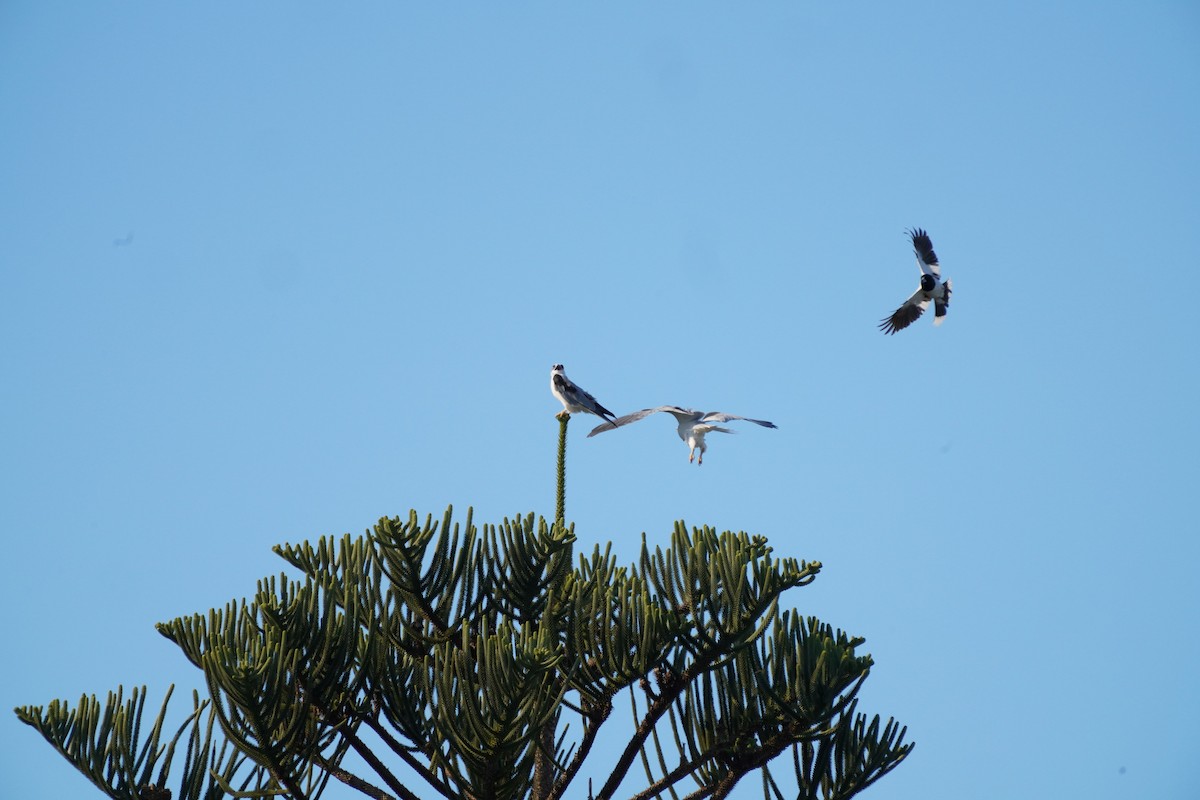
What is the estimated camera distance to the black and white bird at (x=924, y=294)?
1730 centimetres

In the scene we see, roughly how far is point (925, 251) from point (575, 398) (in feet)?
23.1

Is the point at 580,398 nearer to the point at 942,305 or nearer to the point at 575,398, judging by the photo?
the point at 575,398

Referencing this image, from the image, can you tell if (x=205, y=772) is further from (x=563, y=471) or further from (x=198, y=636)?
(x=563, y=471)

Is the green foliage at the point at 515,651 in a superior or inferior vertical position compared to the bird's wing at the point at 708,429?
inferior

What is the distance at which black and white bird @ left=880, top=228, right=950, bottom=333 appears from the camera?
56.7 feet

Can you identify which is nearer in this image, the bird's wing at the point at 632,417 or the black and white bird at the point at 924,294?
the bird's wing at the point at 632,417

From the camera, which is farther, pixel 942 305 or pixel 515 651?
pixel 942 305

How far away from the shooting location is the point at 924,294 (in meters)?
17.5

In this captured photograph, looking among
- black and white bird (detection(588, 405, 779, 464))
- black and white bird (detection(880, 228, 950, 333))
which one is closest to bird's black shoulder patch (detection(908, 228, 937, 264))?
black and white bird (detection(880, 228, 950, 333))

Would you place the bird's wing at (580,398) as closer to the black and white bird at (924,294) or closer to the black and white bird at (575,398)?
the black and white bird at (575,398)

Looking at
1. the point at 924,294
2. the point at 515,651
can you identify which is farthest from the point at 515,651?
the point at 924,294

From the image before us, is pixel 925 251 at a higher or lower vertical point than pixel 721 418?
higher

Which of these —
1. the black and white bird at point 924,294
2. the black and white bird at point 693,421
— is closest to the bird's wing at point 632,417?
the black and white bird at point 693,421

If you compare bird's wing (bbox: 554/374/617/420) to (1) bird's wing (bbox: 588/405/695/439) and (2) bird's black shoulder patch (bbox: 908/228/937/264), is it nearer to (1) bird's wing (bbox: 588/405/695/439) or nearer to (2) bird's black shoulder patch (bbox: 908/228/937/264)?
(1) bird's wing (bbox: 588/405/695/439)
